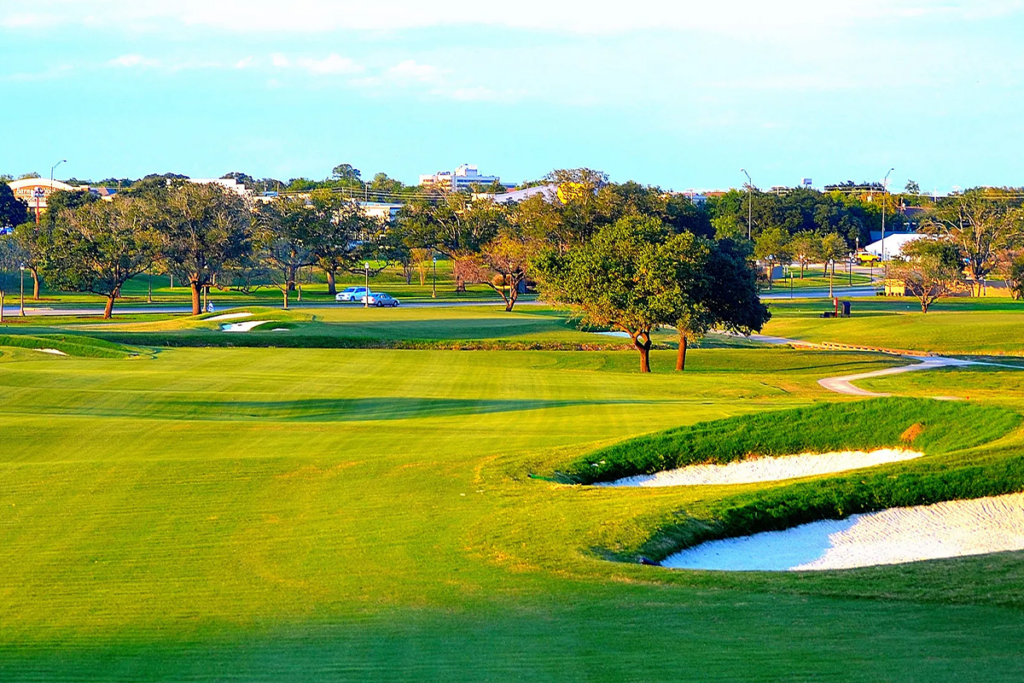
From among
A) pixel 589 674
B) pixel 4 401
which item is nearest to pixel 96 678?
pixel 589 674

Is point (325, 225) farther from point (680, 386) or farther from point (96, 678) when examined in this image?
point (96, 678)

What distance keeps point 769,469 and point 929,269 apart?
6671 centimetres

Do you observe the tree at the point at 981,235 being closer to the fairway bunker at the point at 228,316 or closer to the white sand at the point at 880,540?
the fairway bunker at the point at 228,316

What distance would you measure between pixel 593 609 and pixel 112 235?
71.9 metres

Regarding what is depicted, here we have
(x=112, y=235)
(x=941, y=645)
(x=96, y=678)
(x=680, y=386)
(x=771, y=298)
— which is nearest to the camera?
(x=96, y=678)

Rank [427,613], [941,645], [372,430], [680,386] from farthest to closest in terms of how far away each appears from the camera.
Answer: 1. [680,386]
2. [372,430]
3. [427,613]
4. [941,645]

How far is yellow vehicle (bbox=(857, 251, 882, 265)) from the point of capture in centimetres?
14875

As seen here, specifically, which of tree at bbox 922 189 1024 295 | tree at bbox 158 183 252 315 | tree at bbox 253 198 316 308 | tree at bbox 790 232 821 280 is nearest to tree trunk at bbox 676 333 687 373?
tree at bbox 158 183 252 315

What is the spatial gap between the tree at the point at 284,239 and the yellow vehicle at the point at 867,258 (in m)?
85.6

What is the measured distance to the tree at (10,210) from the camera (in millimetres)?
120250

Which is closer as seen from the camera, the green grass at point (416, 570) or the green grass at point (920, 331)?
the green grass at point (416, 570)

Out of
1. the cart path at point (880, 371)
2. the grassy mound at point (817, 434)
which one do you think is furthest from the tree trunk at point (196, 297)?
the grassy mound at point (817, 434)

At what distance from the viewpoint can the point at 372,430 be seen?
2162cm

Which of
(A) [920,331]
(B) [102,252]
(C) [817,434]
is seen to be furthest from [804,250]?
(C) [817,434]
